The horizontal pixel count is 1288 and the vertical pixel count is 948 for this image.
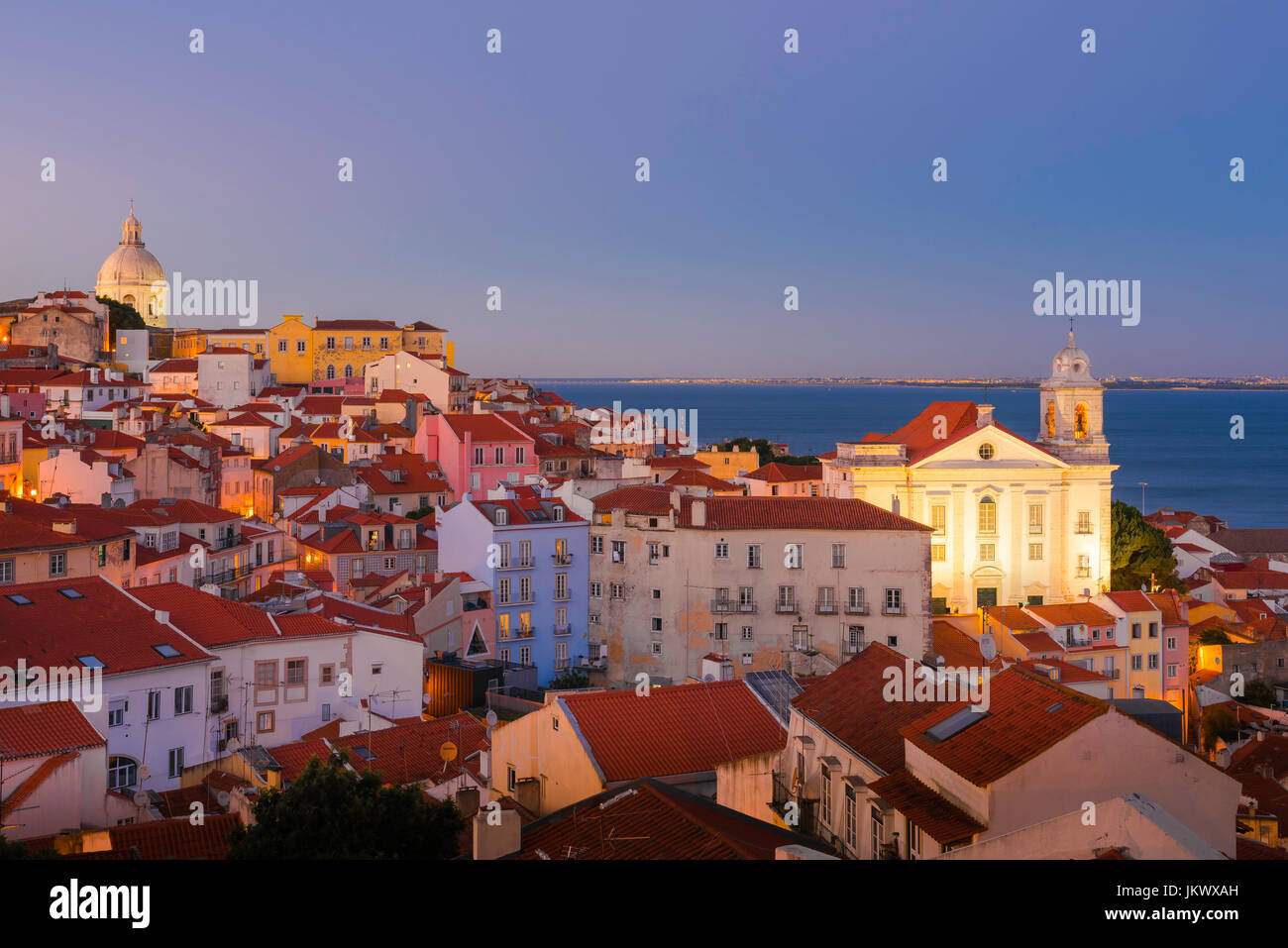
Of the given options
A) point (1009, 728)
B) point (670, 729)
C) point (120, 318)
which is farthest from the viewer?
point (120, 318)

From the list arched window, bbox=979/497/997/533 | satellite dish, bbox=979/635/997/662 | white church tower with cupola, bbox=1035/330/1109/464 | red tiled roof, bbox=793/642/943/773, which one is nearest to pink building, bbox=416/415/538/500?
arched window, bbox=979/497/997/533

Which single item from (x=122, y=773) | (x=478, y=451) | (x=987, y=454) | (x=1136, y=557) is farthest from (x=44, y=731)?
(x=1136, y=557)

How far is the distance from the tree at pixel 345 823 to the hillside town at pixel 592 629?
73cm


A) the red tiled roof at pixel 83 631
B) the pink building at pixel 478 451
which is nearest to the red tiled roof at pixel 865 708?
the red tiled roof at pixel 83 631

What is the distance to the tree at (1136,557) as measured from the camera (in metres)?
50.6

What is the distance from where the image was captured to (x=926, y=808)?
402 inches

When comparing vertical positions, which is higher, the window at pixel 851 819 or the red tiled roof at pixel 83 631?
the red tiled roof at pixel 83 631

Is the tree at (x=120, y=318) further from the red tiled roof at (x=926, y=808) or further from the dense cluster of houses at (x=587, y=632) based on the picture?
the red tiled roof at (x=926, y=808)

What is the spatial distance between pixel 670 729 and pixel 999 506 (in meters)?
35.4

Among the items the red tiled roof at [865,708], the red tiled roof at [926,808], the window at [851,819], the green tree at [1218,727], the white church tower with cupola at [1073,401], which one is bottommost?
the green tree at [1218,727]

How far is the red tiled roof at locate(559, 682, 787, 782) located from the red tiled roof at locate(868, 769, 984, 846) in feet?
11.2

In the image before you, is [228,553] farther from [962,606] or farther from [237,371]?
[237,371]

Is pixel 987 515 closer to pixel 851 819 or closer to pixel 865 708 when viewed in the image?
pixel 865 708
